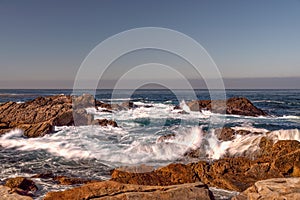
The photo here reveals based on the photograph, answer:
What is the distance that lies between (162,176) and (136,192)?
11.0 ft

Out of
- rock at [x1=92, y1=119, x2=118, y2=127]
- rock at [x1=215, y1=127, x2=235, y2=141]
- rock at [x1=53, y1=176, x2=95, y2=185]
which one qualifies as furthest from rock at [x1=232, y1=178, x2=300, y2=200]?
rock at [x1=92, y1=119, x2=118, y2=127]

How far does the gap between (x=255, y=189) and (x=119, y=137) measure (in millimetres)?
11907

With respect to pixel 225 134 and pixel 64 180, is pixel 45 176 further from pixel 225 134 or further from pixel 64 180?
pixel 225 134

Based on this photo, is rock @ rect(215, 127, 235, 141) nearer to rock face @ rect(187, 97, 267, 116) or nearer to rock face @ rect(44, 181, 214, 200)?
rock face @ rect(44, 181, 214, 200)

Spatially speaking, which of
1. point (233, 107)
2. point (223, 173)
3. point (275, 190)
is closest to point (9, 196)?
point (275, 190)

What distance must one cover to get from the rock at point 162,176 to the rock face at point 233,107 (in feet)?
71.4

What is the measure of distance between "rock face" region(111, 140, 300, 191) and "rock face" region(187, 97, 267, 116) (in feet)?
66.3

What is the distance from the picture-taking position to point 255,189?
20.3 feet

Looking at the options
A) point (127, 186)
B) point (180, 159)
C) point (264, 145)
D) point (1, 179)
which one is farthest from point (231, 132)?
point (1, 179)

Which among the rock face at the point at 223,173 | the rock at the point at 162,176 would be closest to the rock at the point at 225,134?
the rock face at the point at 223,173

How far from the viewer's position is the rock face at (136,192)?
5.50m

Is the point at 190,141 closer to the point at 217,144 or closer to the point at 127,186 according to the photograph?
the point at 217,144

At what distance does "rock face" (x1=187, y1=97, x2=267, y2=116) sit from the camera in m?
29.1

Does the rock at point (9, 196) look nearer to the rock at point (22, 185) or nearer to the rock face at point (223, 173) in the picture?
the rock at point (22, 185)
